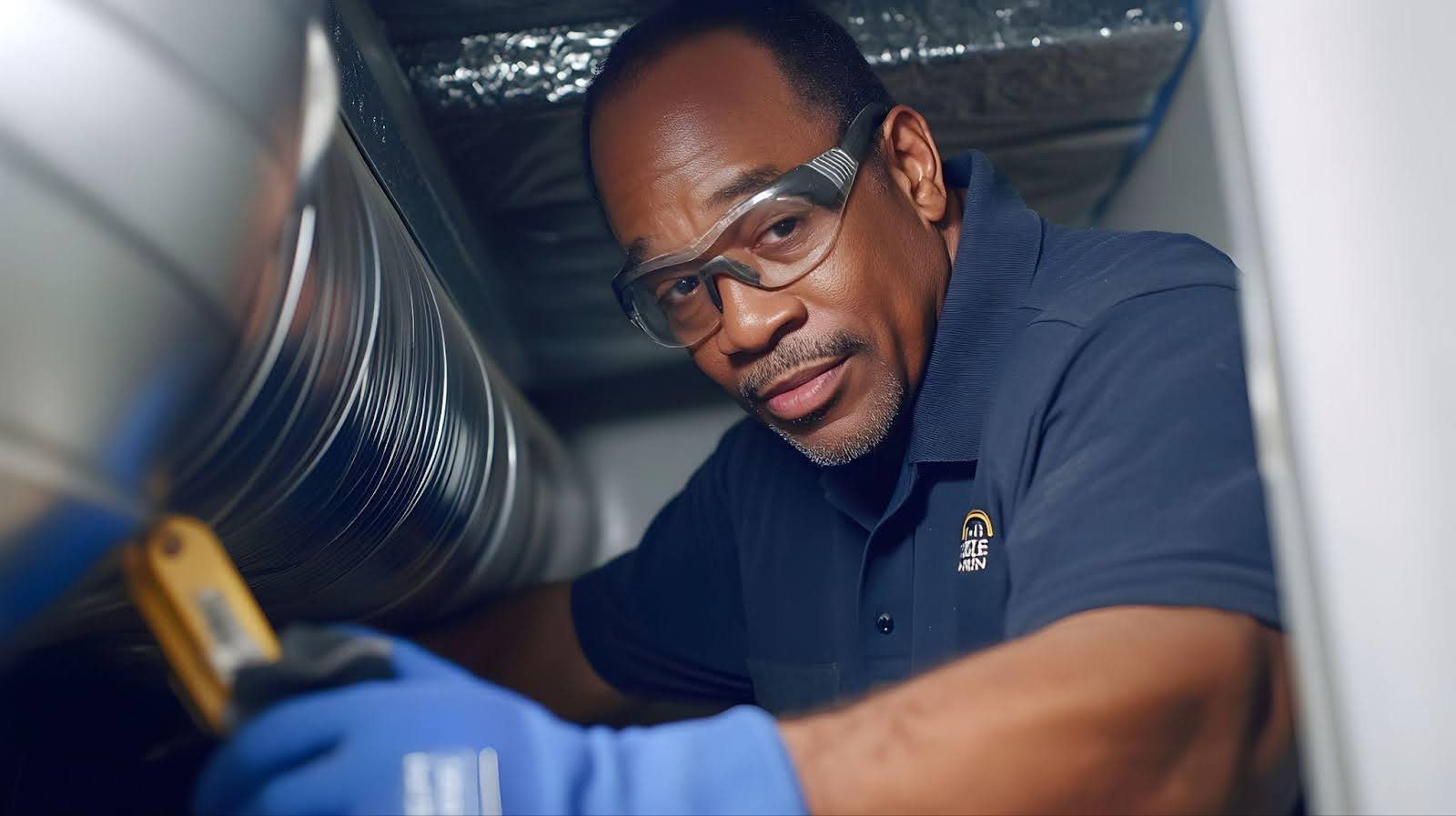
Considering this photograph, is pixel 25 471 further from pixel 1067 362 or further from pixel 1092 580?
pixel 1067 362

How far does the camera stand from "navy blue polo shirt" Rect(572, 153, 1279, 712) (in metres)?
0.68

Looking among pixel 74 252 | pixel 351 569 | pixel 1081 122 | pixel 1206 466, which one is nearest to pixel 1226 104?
pixel 1206 466

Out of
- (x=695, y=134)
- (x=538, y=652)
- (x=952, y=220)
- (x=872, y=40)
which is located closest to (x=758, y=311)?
(x=695, y=134)

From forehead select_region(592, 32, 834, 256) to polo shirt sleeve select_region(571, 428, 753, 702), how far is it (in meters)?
0.35

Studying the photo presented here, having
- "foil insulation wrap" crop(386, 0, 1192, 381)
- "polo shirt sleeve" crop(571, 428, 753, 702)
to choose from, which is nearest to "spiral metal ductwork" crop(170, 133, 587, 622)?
"polo shirt sleeve" crop(571, 428, 753, 702)

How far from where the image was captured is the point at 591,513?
1760mm

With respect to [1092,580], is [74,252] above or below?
above

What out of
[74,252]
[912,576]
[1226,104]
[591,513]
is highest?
[74,252]

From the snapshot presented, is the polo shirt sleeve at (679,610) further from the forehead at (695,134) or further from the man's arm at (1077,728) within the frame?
the man's arm at (1077,728)

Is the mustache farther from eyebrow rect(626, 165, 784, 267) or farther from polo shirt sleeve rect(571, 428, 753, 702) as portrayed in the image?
polo shirt sleeve rect(571, 428, 753, 702)

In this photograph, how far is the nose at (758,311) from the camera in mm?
1089

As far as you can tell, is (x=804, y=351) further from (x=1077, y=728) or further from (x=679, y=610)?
(x=1077, y=728)

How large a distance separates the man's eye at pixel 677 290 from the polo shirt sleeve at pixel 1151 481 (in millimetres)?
412

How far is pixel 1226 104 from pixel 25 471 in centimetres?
54
